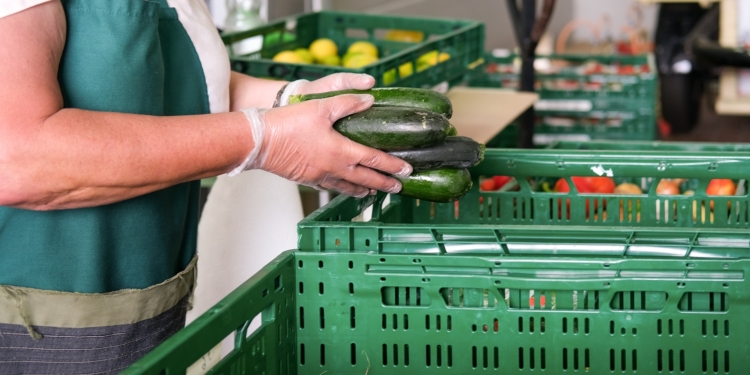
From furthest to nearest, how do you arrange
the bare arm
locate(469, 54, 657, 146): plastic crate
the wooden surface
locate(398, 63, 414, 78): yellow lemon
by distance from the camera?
A: locate(469, 54, 657, 146): plastic crate < the wooden surface < locate(398, 63, 414, 78): yellow lemon < the bare arm

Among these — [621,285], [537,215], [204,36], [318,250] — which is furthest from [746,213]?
[204,36]

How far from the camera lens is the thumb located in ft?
4.63

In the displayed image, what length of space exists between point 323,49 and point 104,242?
1.84m

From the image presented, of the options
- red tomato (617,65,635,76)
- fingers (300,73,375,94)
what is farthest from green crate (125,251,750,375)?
red tomato (617,65,635,76)

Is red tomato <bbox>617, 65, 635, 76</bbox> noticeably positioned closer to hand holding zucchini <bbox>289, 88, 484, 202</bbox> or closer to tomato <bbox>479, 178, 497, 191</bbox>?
tomato <bbox>479, 178, 497, 191</bbox>

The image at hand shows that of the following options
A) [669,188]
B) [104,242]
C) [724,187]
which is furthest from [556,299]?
[669,188]

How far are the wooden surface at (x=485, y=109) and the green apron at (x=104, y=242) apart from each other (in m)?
1.36

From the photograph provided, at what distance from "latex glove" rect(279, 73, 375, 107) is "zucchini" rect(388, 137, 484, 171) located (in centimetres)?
23

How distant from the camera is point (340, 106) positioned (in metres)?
1.42

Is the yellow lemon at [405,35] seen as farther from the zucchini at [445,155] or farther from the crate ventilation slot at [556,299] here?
the crate ventilation slot at [556,299]

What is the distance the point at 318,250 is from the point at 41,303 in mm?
448

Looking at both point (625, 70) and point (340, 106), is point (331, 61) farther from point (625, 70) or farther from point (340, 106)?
point (340, 106)

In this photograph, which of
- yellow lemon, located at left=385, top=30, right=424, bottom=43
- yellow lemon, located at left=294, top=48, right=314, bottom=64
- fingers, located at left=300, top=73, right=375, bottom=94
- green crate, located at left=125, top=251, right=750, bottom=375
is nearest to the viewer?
green crate, located at left=125, top=251, right=750, bottom=375

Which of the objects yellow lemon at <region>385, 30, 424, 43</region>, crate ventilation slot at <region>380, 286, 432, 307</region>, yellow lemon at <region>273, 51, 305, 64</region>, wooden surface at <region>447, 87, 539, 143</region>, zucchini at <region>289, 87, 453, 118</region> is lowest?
wooden surface at <region>447, 87, 539, 143</region>
